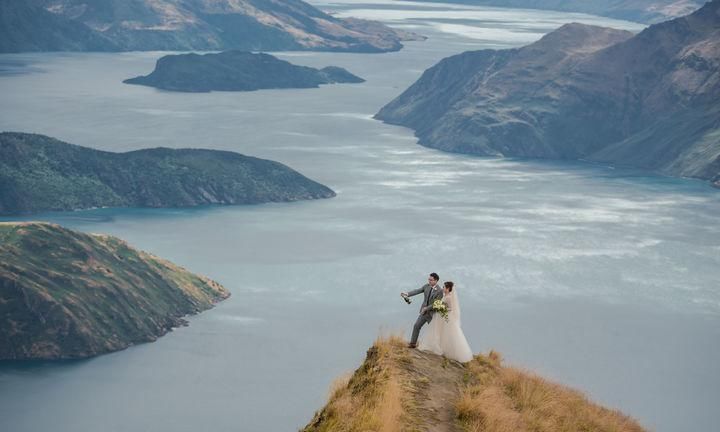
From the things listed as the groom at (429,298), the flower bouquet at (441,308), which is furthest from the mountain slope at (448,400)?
the flower bouquet at (441,308)

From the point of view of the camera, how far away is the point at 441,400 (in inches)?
1939

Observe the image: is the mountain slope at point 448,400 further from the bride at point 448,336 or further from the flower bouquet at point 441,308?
the flower bouquet at point 441,308

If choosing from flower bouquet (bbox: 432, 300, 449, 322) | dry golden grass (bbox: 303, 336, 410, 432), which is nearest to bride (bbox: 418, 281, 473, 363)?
flower bouquet (bbox: 432, 300, 449, 322)

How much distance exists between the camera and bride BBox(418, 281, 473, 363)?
53.6m

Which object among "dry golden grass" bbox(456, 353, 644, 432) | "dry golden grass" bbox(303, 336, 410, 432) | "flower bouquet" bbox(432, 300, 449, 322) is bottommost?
"dry golden grass" bbox(456, 353, 644, 432)

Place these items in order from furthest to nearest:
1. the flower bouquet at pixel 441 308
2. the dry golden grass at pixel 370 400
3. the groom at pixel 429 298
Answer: the groom at pixel 429 298, the flower bouquet at pixel 441 308, the dry golden grass at pixel 370 400

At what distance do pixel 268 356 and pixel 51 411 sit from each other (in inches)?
1411

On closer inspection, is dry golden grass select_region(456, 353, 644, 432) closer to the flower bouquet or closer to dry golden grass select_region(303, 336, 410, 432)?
the flower bouquet

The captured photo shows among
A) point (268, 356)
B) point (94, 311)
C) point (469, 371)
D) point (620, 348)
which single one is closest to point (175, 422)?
point (268, 356)

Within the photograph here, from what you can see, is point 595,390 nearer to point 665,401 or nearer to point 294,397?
point 665,401

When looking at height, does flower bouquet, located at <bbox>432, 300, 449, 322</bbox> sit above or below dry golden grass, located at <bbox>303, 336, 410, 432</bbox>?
above

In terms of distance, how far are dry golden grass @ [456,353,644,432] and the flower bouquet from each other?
2.73 metres

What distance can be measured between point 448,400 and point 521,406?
380 cm

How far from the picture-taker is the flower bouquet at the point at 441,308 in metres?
53.2
